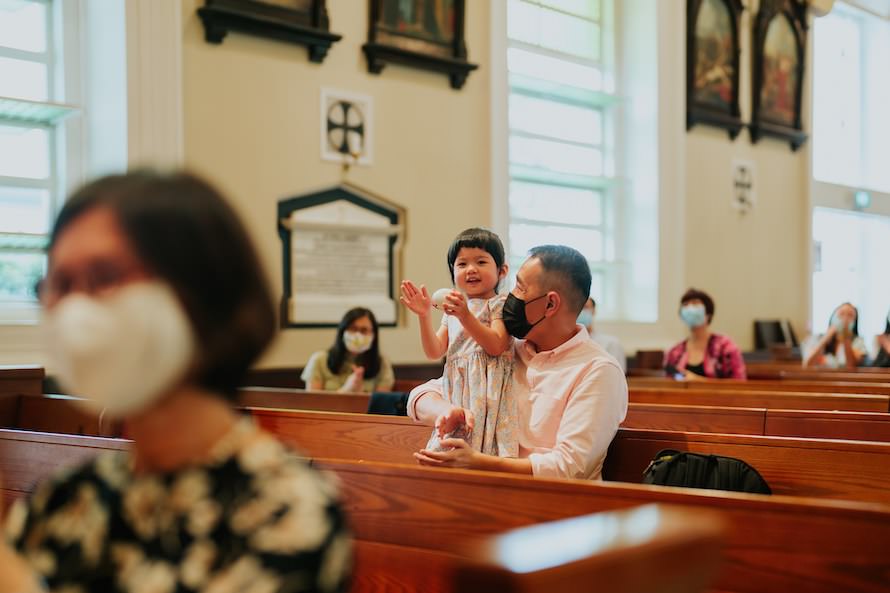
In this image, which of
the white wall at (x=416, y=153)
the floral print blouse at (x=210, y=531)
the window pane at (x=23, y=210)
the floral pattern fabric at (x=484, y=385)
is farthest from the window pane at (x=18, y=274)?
the floral print blouse at (x=210, y=531)

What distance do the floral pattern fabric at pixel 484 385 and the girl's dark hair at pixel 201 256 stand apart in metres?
2.02

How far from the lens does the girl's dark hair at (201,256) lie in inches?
35.6

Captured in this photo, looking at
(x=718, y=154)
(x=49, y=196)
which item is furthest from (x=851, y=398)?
(x=718, y=154)

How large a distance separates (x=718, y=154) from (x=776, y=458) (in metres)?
9.20

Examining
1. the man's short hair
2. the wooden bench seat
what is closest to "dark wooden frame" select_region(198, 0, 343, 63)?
the wooden bench seat

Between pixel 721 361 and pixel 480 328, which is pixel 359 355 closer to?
pixel 721 361

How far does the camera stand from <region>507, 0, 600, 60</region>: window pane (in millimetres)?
10117

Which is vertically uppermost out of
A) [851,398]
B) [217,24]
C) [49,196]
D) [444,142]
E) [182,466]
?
[217,24]

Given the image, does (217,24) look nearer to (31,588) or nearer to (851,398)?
(851,398)

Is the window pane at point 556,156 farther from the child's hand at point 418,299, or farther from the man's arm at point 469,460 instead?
the man's arm at point 469,460

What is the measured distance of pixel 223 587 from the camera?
873mm

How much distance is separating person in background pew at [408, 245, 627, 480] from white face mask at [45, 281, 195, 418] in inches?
71.0

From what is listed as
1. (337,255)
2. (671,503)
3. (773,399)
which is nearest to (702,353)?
(773,399)

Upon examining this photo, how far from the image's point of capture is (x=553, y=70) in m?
10.6
